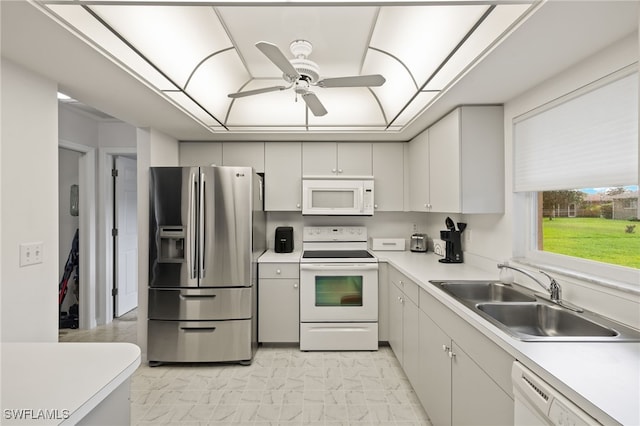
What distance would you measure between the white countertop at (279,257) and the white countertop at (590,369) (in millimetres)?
1869

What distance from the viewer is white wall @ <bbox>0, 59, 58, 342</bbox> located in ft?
5.04

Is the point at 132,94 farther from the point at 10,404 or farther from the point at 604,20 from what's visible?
the point at 604,20

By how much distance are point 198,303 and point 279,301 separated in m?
0.75

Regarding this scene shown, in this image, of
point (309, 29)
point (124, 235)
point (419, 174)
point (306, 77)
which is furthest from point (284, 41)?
point (124, 235)

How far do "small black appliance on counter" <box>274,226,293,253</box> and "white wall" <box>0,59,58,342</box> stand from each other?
1.91m

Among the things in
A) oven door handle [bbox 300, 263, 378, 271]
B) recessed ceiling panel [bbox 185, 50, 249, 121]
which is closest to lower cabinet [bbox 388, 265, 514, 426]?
oven door handle [bbox 300, 263, 378, 271]

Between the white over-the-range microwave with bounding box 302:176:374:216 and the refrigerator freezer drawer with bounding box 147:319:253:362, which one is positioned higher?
the white over-the-range microwave with bounding box 302:176:374:216

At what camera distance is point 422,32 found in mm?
1748

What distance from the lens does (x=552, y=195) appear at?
1951 mm

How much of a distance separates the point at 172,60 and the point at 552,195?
8.42ft

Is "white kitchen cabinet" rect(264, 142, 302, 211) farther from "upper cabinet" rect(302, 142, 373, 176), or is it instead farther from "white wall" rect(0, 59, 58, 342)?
"white wall" rect(0, 59, 58, 342)

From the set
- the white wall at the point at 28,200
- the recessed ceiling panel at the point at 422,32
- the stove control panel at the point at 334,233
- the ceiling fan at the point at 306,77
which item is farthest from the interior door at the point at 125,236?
the recessed ceiling panel at the point at 422,32

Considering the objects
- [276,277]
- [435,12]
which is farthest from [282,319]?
[435,12]

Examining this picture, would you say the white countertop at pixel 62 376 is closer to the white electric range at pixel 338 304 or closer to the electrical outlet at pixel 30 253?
the electrical outlet at pixel 30 253
